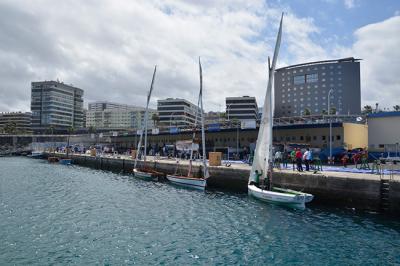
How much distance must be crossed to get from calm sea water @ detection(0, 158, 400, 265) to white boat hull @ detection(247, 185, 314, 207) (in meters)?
0.74

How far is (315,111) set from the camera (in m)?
196

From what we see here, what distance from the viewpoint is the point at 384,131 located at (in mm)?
54375

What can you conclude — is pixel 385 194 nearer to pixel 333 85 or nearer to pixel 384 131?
pixel 384 131

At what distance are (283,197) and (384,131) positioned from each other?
33783 millimetres

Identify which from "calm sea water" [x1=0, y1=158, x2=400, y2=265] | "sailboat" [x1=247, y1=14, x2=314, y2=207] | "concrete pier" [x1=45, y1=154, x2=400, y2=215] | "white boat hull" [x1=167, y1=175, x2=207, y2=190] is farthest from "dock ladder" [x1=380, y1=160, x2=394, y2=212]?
"white boat hull" [x1=167, y1=175, x2=207, y2=190]

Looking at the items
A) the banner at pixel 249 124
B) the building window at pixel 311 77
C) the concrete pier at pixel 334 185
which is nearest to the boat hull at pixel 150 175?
the concrete pier at pixel 334 185

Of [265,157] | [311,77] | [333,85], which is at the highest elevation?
[311,77]

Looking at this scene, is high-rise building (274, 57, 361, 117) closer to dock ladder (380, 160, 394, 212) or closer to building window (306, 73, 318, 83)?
building window (306, 73, 318, 83)

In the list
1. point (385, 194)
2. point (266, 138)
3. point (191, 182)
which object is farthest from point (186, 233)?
point (191, 182)

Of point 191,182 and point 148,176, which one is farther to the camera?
point 148,176

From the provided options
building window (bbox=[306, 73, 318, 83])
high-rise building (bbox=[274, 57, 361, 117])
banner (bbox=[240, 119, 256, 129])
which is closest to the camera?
banner (bbox=[240, 119, 256, 129])

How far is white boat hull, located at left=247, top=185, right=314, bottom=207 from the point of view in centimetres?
2833

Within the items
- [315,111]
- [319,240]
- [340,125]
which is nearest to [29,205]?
[319,240]

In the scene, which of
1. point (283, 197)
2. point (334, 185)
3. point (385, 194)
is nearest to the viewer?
point (385, 194)
